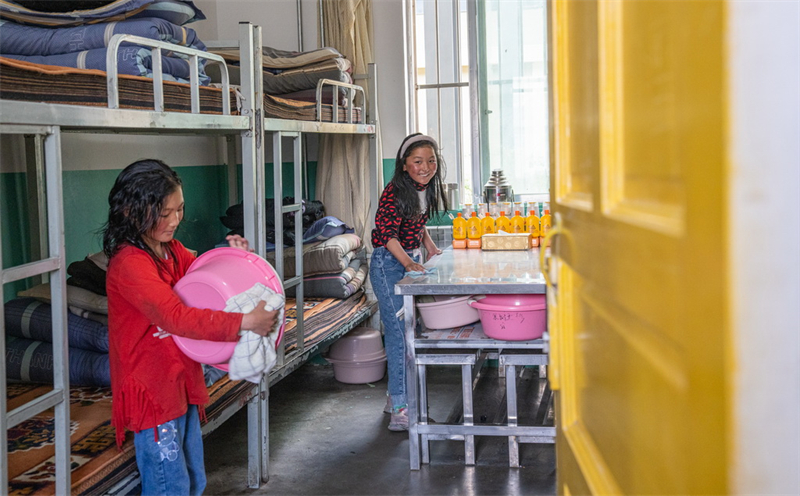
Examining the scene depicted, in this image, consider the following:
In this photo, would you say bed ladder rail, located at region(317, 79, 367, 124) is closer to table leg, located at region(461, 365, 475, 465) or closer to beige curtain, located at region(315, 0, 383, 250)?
beige curtain, located at region(315, 0, 383, 250)

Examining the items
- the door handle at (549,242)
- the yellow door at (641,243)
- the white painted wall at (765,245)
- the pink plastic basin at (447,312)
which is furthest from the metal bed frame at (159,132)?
the white painted wall at (765,245)

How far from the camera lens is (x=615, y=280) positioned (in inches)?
38.8

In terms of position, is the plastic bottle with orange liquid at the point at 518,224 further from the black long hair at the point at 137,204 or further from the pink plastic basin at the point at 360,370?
the black long hair at the point at 137,204

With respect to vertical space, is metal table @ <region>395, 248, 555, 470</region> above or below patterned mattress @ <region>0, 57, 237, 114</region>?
below

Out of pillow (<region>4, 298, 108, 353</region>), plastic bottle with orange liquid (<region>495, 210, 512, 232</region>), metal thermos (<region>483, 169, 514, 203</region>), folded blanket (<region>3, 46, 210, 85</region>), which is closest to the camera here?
folded blanket (<region>3, 46, 210, 85</region>)

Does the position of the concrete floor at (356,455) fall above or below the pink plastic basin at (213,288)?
below

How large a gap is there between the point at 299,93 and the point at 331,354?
181cm

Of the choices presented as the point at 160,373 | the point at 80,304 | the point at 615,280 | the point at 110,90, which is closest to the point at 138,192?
the point at 110,90

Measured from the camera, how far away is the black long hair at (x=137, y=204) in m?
2.62

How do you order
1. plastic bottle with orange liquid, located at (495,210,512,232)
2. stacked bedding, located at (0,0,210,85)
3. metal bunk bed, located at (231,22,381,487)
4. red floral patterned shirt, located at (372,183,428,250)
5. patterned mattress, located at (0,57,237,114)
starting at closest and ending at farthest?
1. patterned mattress, located at (0,57,237,114)
2. stacked bedding, located at (0,0,210,85)
3. metal bunk bed, located at (231,22,381,487)
4. red floral patterned shirt, located at (372,183,428,250)
5. plastic bottle with orange liquid, located at (495,210,512,232)

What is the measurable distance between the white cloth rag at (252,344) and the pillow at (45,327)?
3.62 feet

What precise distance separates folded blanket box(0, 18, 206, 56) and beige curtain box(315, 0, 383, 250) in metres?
2.34

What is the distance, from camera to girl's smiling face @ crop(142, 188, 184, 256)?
8.79 feet

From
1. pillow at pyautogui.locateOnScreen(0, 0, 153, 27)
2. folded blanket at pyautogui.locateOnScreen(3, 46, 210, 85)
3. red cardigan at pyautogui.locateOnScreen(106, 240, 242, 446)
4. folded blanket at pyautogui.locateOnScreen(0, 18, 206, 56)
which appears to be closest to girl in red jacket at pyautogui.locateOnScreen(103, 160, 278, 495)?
red cardigan at pyautogui.locateOnScreen(106, 240, 242, 446)
